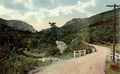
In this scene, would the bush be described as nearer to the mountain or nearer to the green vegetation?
the green vegetation

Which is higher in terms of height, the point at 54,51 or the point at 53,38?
the point at 53,38

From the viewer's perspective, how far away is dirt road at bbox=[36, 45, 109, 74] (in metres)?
11.3

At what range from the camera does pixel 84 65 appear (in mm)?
11695

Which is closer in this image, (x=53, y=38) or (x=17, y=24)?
(x=17, y=24)

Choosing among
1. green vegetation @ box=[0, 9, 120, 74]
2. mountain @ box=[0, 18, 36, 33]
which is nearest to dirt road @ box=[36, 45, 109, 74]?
green vegetation @ box=[0, 9, 120, 74]

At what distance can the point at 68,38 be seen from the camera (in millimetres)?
11836

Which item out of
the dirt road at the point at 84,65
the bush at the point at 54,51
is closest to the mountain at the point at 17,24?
the bush at the point at 54,51

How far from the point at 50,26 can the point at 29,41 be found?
791 millimetres

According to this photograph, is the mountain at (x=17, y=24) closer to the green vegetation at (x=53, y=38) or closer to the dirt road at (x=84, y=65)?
the green vegetation at (x=53, y=38)

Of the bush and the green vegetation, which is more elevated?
the green vegetation

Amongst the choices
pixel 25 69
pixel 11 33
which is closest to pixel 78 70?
pixel 25 69

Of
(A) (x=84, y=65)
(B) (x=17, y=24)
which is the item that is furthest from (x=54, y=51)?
(B) (x=17, y=24)

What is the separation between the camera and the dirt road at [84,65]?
444 inches

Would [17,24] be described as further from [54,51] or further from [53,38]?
[54,51]
